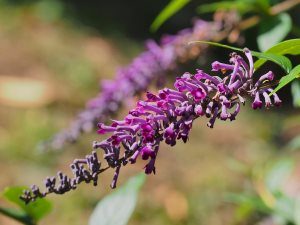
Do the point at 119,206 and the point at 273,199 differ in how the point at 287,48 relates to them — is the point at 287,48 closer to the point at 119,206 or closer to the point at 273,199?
the point at 119,206

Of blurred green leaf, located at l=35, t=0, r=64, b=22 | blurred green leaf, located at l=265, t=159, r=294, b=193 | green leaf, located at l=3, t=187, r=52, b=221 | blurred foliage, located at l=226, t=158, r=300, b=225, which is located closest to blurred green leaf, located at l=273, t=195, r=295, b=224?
blurred foliage, located at l=226, t=158, r=300, b=225

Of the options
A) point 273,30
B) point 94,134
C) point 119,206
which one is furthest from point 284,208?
point 94,134

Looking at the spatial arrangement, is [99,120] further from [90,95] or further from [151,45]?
[90,95]

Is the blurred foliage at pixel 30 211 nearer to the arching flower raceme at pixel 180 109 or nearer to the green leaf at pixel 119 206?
the green leaf at pixel 119 206

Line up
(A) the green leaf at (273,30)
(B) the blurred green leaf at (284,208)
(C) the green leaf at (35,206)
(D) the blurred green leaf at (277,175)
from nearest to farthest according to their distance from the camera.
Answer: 1. (C) the green leaf at (35,206)
2. (A) the green leaf at (273,30)
3. (B) the blurred green leaf at (284,208)
4. (D) the blurred green leaf at (277,175)

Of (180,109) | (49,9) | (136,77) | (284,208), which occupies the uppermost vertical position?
(49,9)

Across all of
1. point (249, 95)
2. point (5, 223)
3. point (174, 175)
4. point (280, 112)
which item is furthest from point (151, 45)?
point (280, 112)

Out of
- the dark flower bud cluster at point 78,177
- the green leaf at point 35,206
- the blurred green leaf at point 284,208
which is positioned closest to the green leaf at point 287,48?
the dark flower bud cluster at point 78,177
